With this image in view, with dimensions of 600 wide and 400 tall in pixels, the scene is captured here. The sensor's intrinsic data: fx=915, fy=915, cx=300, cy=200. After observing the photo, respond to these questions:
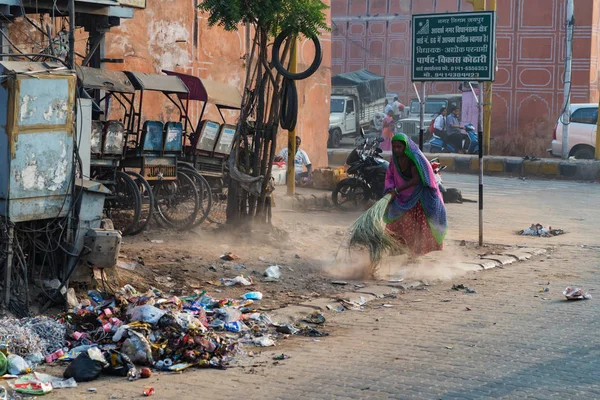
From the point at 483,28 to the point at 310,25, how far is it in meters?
2.53

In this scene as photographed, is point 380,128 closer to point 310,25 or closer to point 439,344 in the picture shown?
point 310,25

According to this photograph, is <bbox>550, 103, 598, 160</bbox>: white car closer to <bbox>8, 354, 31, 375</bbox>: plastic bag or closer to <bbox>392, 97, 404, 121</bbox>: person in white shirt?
<bbox>392, 97, 404, 121</bbox>: person in white shirt

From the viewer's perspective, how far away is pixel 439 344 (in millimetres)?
6789

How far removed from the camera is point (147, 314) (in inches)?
264

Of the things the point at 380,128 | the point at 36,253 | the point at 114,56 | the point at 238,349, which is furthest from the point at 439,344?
the point at 380,128

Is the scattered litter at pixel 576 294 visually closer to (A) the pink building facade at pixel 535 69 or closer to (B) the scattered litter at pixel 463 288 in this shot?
(B) the scattered litter at pixel 463 288

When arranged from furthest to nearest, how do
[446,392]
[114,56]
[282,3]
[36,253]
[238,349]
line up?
1. [114,56]
2. [282,3]
3. [36,253]
4. [238,349]
5. [446,392]

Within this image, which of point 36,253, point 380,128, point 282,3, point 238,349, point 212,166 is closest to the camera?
point 238,349

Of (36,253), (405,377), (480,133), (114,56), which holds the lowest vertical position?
(405,377)

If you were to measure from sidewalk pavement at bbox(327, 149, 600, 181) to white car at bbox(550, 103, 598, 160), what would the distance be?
1585 mm

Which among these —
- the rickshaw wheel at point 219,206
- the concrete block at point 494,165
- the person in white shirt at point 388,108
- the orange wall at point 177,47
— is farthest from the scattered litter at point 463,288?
the person in white shirt at point 388,108

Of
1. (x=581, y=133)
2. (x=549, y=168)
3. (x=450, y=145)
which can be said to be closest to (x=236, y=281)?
(x=549, y=168)

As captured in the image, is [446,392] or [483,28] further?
[483,28]

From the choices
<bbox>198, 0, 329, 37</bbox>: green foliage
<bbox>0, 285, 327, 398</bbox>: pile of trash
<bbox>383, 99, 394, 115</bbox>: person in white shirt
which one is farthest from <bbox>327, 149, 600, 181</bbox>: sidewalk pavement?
<bbox>0, 285, 327, 398</bbox>: pile of trash
